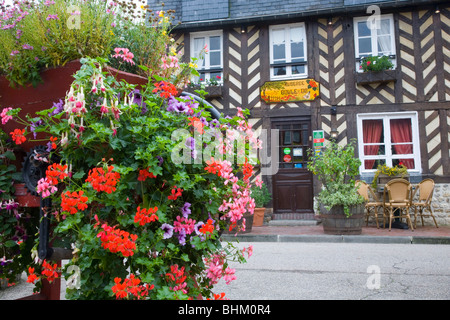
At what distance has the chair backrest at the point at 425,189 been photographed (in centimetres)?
914

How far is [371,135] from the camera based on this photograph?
1072 cm

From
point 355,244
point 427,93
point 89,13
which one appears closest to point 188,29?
point 427,93

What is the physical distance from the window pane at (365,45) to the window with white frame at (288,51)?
1.47m

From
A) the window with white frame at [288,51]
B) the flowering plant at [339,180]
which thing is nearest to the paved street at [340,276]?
the flowering plant at [339,180]

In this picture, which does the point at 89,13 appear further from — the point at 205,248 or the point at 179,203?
the point at 205,248

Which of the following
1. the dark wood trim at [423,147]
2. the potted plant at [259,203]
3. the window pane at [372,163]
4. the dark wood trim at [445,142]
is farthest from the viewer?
the window pane at [372,163]

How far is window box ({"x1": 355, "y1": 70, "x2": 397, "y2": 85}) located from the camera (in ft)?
33.4

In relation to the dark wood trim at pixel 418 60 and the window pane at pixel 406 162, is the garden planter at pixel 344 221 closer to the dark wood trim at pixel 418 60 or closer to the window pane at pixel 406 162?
the window pane at pixel 406 162

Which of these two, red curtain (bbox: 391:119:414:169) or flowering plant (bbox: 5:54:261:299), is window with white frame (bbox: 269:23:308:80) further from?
flowering plant (bbox: 5:54:261:299)

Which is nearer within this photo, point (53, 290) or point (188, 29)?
point (53, 290)

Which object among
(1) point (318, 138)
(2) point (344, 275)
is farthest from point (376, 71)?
(2) point (344, 275)

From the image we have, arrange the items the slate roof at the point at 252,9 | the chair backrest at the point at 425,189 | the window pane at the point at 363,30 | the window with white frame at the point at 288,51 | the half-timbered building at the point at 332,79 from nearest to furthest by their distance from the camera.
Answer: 1. the chair backrest at the point at 425,189
2. the half-timbered building at the point at 332,79
3. the slate roof at the point at 252,9
4. the window pane at the point at 363,30
5. the window with white frame at the point at 288,51
